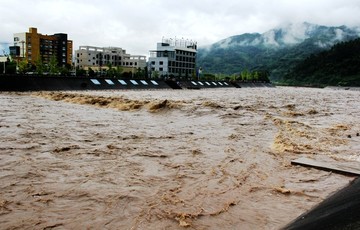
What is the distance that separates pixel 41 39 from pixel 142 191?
10241cm

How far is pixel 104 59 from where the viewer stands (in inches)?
3986

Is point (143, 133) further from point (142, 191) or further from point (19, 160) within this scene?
point (142, 191)

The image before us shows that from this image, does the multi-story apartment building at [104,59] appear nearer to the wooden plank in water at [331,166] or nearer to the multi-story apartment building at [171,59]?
the multi-story apartment building at [171,59]

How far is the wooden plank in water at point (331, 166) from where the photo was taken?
8.02 m

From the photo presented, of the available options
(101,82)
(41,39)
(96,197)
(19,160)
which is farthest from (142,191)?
(41,39)

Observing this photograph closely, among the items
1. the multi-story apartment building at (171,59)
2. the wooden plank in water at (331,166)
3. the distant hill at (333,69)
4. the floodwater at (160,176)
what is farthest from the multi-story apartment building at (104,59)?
the wooden plank in water at (331,166)

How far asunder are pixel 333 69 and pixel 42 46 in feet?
326

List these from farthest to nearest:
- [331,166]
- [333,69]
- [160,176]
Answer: [333,69] < [331,166] < [160,176]

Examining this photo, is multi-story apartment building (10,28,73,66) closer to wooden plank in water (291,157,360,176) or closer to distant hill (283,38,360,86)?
distant hill (283,38,360,86)

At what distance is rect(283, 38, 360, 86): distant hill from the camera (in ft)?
386

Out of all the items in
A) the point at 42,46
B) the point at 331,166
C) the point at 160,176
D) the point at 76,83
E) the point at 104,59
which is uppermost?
the point at 42,46

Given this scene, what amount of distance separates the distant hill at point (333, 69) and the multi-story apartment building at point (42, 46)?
3281 inches

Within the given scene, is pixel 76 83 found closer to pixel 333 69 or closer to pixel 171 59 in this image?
pixel 171 59

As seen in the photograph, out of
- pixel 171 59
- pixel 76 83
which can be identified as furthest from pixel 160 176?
pixel 171 59
